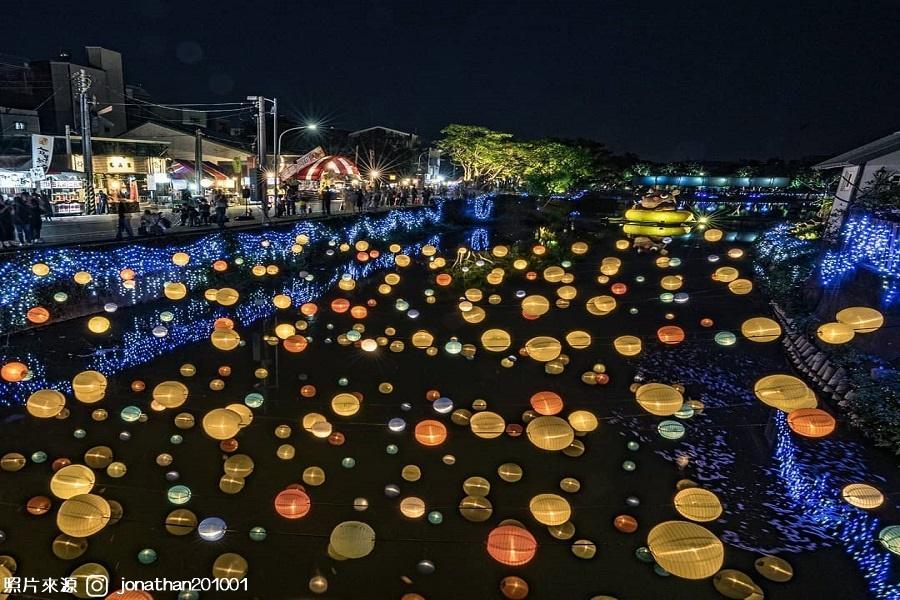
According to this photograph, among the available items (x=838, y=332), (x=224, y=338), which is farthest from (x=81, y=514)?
(x=838, y=332)

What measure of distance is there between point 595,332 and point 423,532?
30.9 feet

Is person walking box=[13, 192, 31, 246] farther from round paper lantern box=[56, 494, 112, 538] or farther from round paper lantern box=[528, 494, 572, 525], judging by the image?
round paper lantern box=[528, 494, 572, 525]

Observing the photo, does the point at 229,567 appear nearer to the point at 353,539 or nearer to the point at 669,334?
the point at 353,539

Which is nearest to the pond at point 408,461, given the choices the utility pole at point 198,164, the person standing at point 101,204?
the person standing at point 101,204

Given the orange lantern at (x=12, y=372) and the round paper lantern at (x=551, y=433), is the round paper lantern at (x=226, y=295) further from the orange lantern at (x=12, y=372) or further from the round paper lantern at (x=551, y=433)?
the round paper lantern at (x=551, y=433)

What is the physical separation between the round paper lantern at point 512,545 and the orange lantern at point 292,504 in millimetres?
2052

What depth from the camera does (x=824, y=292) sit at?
12.5 m

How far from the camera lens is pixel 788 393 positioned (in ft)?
16.5

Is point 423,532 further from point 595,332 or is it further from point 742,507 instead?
point 595,332

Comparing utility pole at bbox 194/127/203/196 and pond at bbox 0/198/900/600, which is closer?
pond at bbox 0/198/900/600

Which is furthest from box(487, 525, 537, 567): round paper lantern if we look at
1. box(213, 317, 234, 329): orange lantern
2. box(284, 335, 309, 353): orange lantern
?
box(284, 335, 309, 353): orange lantern

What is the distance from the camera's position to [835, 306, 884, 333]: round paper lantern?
5.07 m

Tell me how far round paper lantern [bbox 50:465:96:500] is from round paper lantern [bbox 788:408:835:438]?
23.2 feet

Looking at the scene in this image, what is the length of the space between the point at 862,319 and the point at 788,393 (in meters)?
1.09
